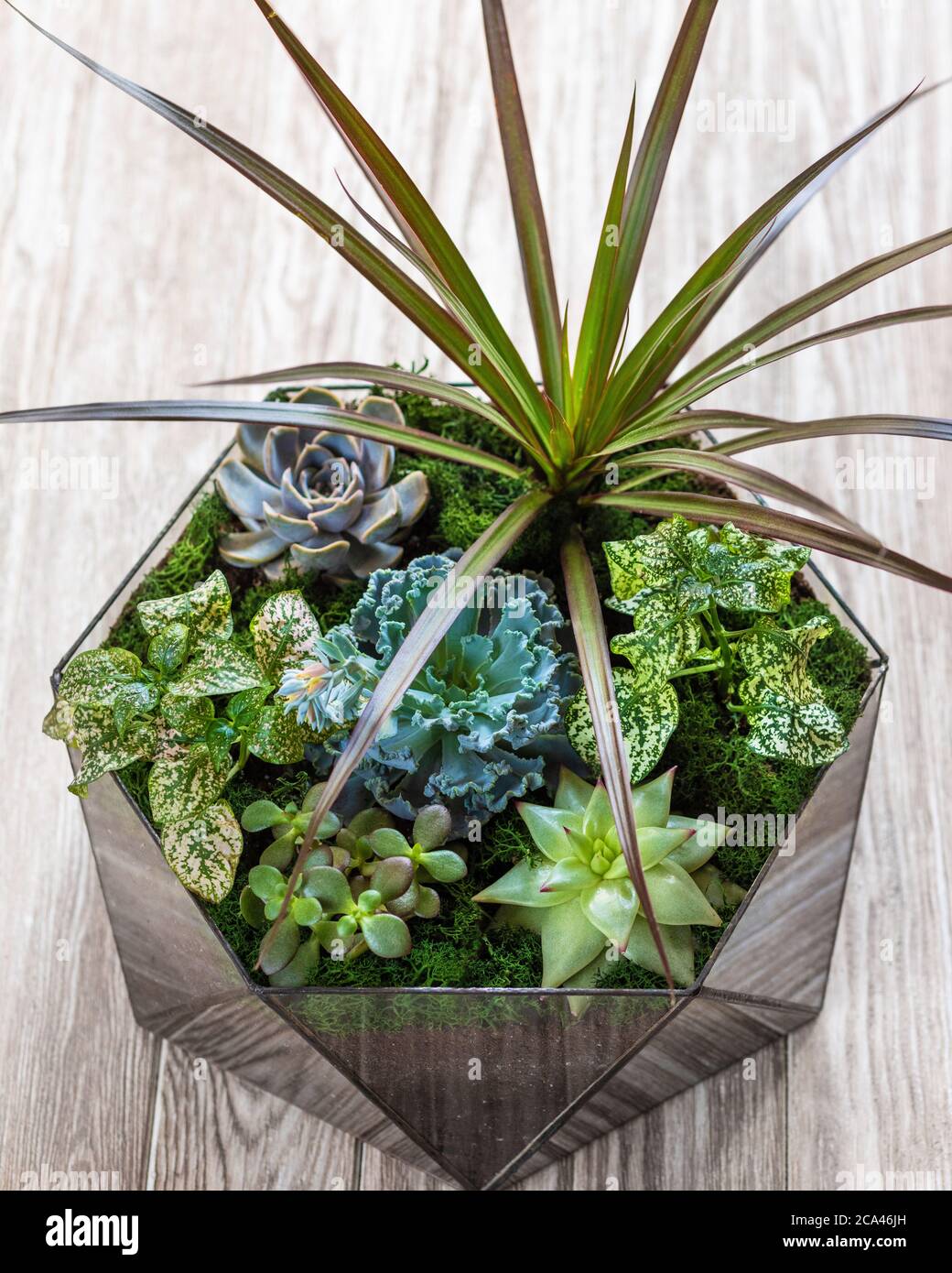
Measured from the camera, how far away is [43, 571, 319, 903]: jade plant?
0.95 m

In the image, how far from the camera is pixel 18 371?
152cm

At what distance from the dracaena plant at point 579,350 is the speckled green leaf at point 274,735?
0.16 metres

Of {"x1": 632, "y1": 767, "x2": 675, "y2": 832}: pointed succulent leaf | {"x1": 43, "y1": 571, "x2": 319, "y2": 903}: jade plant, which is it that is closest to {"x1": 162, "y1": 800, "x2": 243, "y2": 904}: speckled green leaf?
{"x1": 43, "y1": 571, "x2": 319, "y2": 903}: jade plant

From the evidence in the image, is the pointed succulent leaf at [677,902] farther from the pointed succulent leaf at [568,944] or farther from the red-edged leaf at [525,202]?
the red-edged leaf at [525,202]

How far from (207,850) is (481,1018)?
251 mm

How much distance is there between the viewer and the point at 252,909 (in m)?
0.99

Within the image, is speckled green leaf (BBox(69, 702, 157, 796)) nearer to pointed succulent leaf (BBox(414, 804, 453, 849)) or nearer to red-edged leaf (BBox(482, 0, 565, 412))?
pointed succulent leaf (BBox(414, 804, 453, 849))

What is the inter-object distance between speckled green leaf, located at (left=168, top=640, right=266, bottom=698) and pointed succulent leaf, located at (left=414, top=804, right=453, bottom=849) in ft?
0.54

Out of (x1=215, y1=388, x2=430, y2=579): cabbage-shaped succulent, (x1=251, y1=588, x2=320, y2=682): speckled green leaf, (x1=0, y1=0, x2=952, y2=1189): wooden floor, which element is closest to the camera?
(x1=251, y1=588, x2=320, y2=682): speckled green leaf

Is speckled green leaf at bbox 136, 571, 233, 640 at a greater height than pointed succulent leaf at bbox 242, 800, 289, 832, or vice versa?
speckled green leaf at bbox 136, 571, 233, 640

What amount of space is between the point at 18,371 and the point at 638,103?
0.86m

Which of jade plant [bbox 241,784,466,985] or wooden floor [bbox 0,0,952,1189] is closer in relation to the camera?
jade plant [bbox 241,784,466,985]
